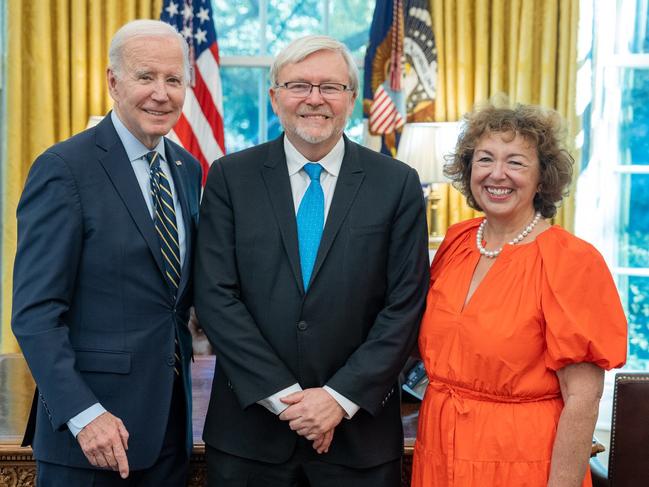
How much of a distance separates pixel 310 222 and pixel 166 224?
34 cm

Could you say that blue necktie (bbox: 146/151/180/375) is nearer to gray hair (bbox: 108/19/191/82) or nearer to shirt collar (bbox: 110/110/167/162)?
shirt collar (bbox: 110/110/167/162)

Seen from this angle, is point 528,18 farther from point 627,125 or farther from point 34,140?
point 34,140

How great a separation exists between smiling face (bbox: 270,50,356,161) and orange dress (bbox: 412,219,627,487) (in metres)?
0.51

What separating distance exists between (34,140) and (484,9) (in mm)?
2583

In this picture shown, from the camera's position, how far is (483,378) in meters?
1.74

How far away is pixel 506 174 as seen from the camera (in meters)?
1.81

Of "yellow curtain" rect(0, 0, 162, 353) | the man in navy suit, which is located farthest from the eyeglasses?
"yellow curtain" rect(0, 0, 162, 353)

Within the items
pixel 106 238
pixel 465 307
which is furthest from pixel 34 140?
pixel 465 307

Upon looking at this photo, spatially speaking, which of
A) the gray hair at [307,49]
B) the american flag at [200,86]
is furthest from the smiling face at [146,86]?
the american flag at [200,86]

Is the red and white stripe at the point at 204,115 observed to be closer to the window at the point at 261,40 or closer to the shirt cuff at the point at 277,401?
the window at the point at 261,40

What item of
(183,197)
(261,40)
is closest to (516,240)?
(183,197)

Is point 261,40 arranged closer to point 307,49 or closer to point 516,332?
point 307,49

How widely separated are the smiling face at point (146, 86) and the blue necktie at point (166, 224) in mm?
84

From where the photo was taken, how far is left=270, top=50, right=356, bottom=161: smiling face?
71.8 inches
